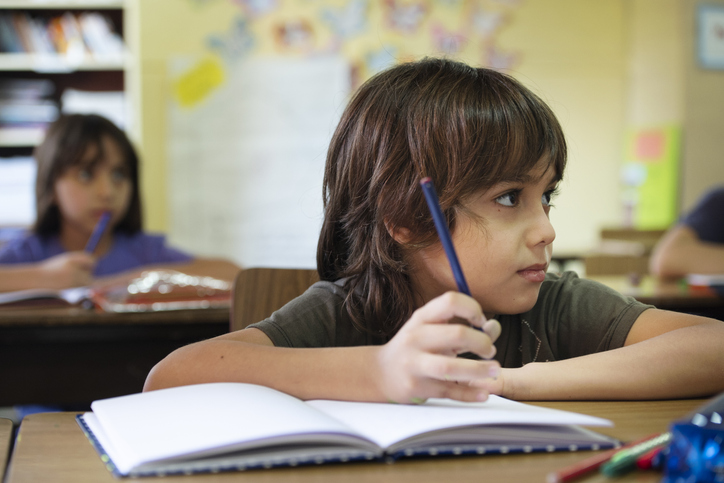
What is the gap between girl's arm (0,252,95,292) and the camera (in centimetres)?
191

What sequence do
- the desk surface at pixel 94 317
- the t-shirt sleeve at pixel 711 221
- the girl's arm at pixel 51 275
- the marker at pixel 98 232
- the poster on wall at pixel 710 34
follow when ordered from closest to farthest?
1. the desk surface at pixel 94 317
2. the girl's arm at pixel 51 275
3. the marker at pixel 98 232
4. the t-shirt sleeve at pixel 711 221
5. the poster on wall at pixel 710 34

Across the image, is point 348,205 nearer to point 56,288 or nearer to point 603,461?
point 603,461

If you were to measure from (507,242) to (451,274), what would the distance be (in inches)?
3.2

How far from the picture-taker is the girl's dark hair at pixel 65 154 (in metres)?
2.22

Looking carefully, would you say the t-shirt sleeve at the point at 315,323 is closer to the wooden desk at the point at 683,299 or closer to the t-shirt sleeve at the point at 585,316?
the t-shirt sleeve at the point at 585,316

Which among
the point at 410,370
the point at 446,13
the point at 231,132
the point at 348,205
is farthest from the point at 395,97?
the point at 446,13

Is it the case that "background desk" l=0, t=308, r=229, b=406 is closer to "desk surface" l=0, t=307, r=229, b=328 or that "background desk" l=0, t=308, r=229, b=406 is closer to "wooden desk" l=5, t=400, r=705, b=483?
"desk surface" l=0, t=307, r=229, b=328

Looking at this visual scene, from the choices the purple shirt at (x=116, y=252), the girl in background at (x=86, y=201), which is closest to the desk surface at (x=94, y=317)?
the girl in background at (x=86, y=201)

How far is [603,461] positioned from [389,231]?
0.47 metres

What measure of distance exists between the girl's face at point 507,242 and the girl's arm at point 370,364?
0.23 meters

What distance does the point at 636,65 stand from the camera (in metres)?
4.09

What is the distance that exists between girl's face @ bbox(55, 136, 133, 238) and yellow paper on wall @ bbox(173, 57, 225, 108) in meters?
A: 1.45

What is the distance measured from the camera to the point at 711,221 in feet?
8.37

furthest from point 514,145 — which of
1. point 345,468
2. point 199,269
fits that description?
point 199,269
